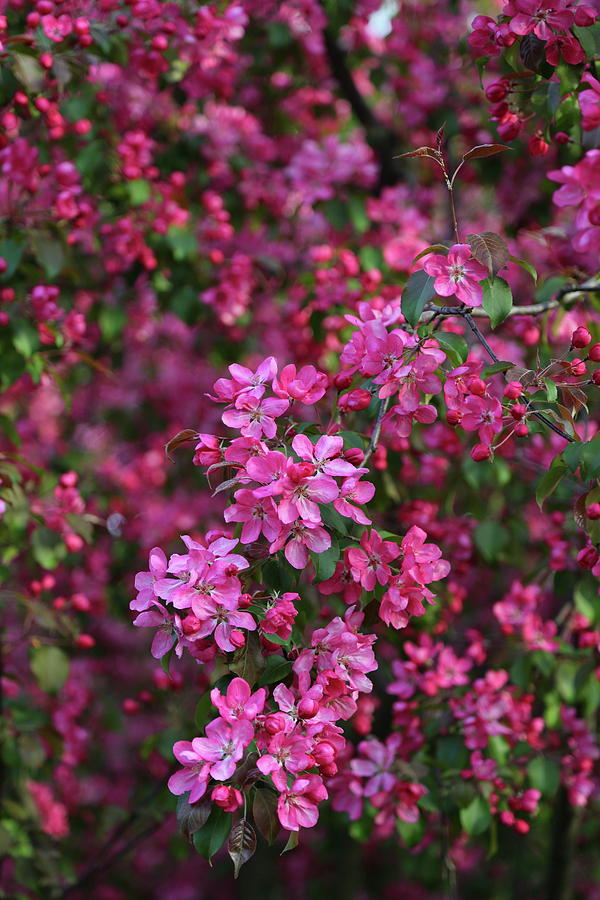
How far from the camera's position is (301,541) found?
1485 mm

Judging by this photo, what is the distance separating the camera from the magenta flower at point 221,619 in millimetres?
1411

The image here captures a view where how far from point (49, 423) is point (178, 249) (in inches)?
A: 115

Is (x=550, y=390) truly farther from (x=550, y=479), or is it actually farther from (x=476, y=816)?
(x=476, y=816)

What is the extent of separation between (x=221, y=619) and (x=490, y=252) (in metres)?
0.79

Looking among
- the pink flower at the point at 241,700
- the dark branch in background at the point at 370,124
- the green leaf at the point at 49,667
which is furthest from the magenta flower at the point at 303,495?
the dark branch in background at the point at 370,124

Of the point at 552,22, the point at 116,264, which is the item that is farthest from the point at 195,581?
the point at 116,264

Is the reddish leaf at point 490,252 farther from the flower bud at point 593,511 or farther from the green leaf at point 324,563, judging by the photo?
the green leaf at point 324,563

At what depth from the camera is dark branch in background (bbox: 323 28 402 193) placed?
3.93 m

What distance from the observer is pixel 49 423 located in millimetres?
5660

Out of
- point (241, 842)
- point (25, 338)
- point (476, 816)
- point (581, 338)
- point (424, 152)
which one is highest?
point (424, 152)

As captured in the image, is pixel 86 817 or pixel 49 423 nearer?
pixel 86 817

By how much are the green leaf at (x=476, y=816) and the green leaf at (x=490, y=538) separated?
79cm

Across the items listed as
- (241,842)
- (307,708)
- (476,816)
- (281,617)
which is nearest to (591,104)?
(281,617)

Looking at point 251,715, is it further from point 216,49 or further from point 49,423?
point 49,423
